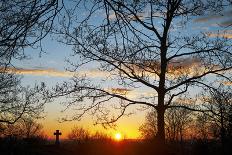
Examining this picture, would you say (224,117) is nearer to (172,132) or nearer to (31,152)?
(31,152)

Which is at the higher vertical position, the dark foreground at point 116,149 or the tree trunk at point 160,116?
the tree trunk at point 160,116

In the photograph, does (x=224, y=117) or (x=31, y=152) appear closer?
(x=31, y=152)

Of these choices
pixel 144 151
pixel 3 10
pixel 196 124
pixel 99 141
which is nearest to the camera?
pixel 3 10

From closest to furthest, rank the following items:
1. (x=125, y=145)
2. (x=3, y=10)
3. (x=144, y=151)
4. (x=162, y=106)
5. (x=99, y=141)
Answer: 1. (x=3, y=10)
2. (x=144, y=151)
3. (x=125, y=145)
4. (x=99, y=141)
5. (x=162, y=106)

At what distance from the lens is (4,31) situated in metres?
5.71

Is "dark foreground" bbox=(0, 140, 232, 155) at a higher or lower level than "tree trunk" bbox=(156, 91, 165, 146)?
lower

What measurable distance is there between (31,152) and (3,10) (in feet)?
35.9

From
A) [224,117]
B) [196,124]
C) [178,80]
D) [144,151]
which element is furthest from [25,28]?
[196,124]

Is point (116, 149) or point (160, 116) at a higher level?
point (160, 116)

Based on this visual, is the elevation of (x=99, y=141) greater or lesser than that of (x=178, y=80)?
lesser

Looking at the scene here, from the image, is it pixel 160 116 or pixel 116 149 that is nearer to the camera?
pixel 116 149

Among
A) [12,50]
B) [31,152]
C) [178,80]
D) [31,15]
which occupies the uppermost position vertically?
[178,80]

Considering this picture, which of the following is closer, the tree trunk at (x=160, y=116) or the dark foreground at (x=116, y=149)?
the dark foreground at (x=116, y=149)

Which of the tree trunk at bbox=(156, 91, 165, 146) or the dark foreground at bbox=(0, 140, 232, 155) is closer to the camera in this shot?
the dark foreground at bbox=(0, 140, 232, 155)
